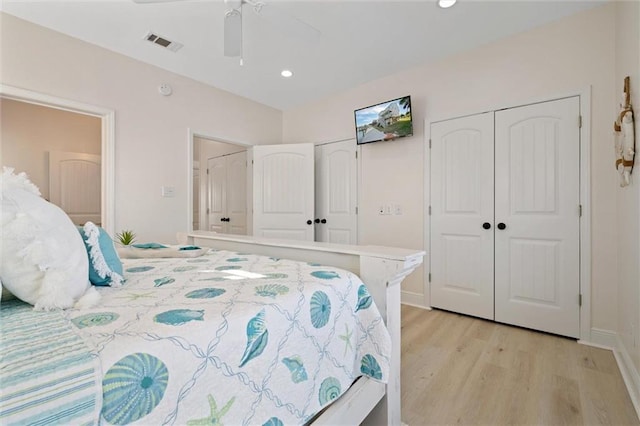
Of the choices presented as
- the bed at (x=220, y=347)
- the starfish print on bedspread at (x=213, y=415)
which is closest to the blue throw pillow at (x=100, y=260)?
the bed at (x=220, y=347)

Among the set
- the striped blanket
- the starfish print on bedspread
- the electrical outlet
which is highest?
the electrical outlet

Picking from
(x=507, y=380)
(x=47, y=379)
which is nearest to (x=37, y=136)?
(x=47, y=379)

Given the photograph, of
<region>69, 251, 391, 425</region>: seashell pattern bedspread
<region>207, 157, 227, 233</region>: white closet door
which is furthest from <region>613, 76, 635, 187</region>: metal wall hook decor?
<region>207, 157, 227, 233</region>: white closet door

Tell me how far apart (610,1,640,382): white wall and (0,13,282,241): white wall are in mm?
3613

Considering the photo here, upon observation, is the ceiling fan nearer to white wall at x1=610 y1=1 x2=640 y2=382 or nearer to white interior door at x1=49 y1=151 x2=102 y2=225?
white wall at x1=610 y1=1 x2=640 y2=382

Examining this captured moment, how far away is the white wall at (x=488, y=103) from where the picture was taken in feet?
7.11

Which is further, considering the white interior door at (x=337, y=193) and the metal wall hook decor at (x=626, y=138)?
the white interior door at (x=337, y=193)

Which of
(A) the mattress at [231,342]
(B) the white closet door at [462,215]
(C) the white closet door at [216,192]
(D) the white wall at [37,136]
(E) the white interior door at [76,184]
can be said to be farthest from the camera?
(C) the white closet door at [216,192]

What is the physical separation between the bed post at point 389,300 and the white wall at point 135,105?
2.61 meters

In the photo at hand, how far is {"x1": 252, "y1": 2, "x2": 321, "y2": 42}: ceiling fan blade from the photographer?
7.05 feet

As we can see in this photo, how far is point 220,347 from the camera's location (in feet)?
2.30

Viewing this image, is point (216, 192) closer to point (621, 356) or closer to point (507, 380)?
point (507, 380)

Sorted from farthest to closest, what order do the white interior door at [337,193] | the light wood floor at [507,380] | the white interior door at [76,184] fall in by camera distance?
1. the white interior door at [76,184]
2. the white interior door at [337,193]
3. the light wood floor at [507,380]

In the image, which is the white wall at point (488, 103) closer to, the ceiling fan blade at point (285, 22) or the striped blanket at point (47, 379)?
the ceiling fan blade at point (285, 22)
